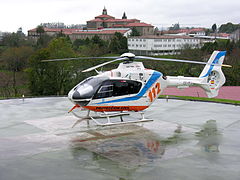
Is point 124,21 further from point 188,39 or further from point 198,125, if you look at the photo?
point 198,125

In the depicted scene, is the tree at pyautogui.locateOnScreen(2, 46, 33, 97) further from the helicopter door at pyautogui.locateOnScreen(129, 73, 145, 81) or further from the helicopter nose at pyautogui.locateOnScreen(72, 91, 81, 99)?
the helicopter nose at pyautogui.locateOnScreen(72, 91, 81, 99)

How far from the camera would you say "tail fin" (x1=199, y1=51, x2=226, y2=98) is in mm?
20078

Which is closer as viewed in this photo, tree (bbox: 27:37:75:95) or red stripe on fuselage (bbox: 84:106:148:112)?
red stripe on fuselage (bbox: 84:106:148:112)

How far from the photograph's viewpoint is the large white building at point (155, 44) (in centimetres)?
10956

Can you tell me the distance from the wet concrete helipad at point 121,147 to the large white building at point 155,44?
89897 millimetres

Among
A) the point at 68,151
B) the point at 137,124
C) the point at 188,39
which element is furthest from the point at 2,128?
the point at 188,39

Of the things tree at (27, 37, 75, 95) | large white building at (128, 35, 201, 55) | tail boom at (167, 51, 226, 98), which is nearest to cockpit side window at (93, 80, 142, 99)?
tail boom at (167, 51, 226, 98)

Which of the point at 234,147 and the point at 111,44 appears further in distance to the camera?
the point at 111,44

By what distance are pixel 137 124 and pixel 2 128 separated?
6.89 m

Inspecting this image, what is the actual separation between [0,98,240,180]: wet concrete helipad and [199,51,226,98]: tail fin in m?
1.69

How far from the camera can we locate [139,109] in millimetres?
17703

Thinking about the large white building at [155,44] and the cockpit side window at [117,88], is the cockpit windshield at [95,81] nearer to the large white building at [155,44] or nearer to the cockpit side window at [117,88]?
the cockpit side window at [117,88]

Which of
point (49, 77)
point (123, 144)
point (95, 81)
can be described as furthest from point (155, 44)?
point (123, 144)

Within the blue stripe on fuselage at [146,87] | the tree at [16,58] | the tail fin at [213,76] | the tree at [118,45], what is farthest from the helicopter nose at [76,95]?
the tree at [118,45]
